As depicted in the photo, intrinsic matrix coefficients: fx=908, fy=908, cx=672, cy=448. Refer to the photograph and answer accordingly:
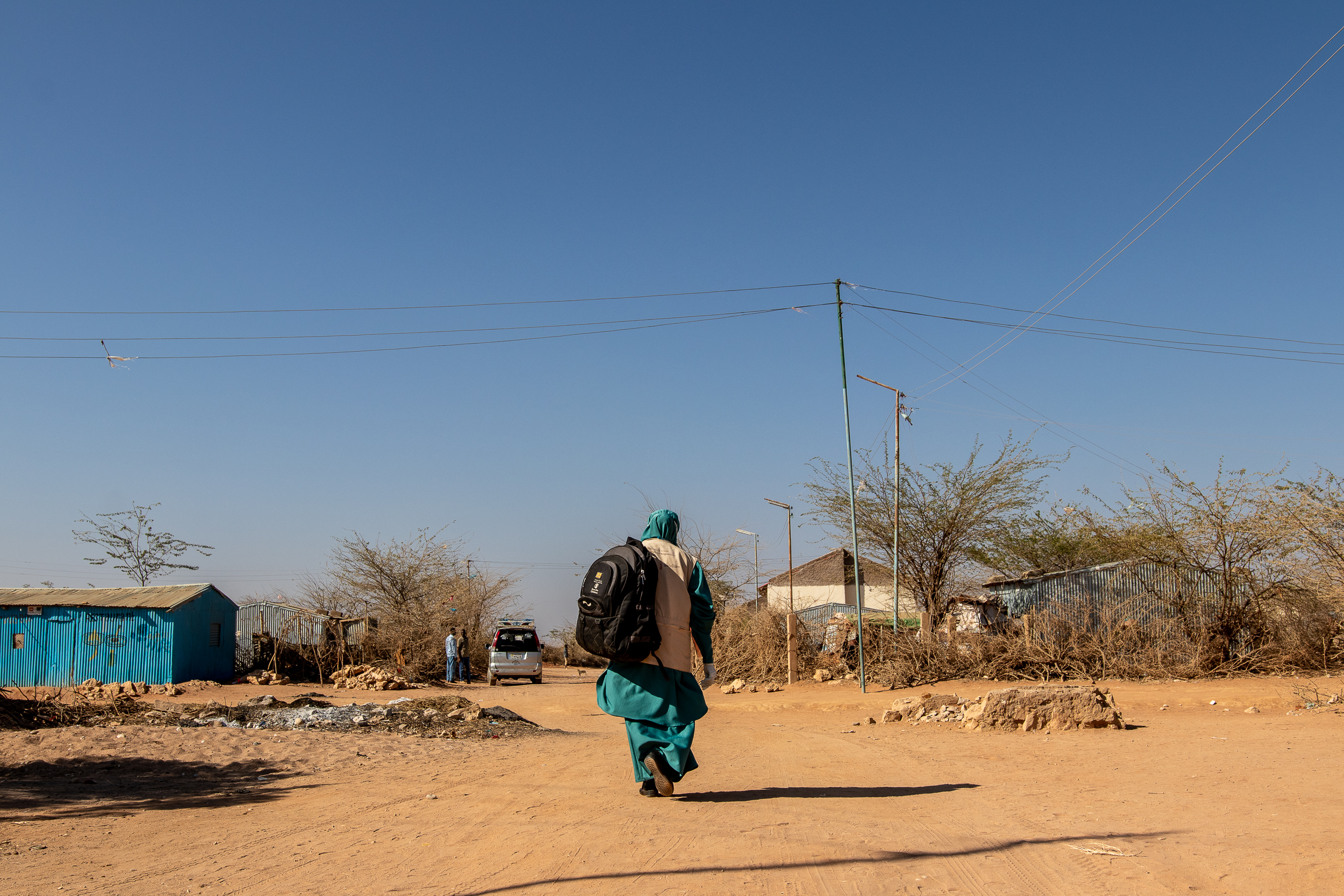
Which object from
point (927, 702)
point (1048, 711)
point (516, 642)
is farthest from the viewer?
point (516, 642)

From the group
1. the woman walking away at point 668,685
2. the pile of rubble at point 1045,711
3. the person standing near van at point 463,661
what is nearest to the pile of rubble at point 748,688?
the person standing near van at point 463,661

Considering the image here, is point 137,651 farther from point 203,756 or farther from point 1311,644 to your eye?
point 1311,644

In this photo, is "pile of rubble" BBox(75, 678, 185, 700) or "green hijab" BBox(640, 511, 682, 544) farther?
"pile of rubble" BBox(75, 678, 185, 700)

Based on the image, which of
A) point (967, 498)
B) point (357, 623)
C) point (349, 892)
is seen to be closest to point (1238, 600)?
point (967, 498)

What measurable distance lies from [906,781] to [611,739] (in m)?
5.00

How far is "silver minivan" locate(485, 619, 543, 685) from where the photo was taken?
26922 millimetres

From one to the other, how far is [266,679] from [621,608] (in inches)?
930

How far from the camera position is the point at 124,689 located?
19953 mm

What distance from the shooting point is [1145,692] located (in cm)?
1598

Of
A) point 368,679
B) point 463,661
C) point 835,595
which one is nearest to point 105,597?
point 368,679

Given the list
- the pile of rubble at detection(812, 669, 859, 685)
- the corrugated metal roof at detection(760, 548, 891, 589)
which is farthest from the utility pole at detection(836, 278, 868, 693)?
the corrugated metal roof at detection(760, 548, 891, 589)

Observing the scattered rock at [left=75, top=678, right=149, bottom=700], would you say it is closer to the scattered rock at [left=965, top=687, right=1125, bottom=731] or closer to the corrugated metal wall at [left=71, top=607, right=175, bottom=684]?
the corrugated metal wall at [left=71, top=607, right=175, bottom=684]

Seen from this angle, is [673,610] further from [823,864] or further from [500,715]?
[500,715]

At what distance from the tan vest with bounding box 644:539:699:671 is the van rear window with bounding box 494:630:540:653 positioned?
22189mm
